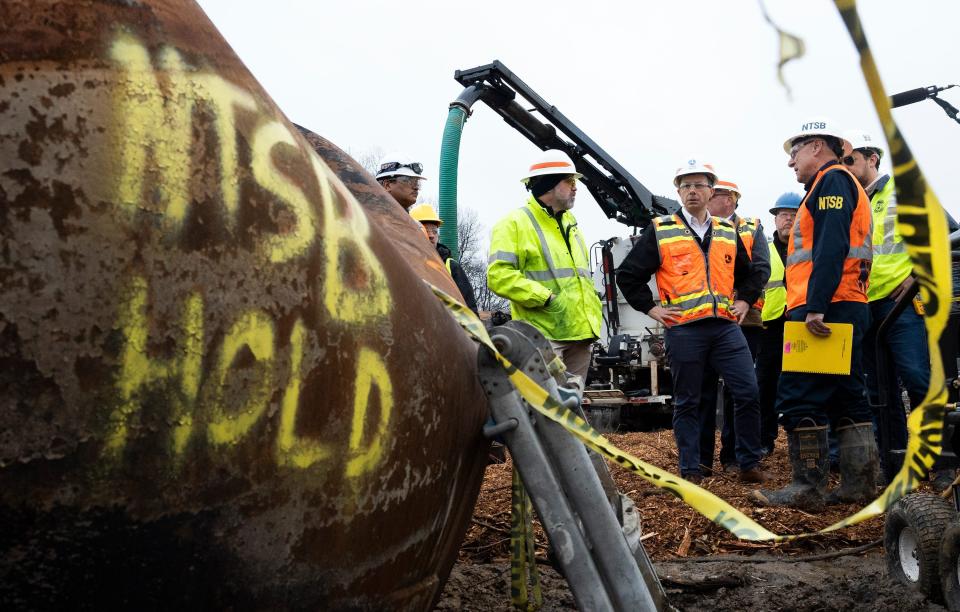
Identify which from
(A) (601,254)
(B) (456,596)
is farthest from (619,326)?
(B) (456,596)

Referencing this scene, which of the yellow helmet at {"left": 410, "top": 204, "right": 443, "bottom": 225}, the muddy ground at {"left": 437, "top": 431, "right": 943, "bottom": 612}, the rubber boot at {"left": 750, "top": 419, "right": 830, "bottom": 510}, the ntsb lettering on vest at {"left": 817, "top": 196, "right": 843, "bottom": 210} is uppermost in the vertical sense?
the yellow helmet at {"left": 410, "top": 204, "right": 443, "bottom": 225}

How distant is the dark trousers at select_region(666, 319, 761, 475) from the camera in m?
5.75

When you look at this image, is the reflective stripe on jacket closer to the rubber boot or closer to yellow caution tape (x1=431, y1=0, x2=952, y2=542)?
the rubber boot

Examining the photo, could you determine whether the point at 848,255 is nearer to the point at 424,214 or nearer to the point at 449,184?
the point at 424,214

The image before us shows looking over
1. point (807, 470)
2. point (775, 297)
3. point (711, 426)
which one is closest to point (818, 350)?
point (807, 470)

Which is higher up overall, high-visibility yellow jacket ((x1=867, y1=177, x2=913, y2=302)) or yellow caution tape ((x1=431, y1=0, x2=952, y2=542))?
high-visibility yellow jacket ((x1=867, y1=177, x2=913, y2=302))

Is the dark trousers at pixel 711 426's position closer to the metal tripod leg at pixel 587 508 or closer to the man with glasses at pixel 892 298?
the man with glasses at pixel 892 298

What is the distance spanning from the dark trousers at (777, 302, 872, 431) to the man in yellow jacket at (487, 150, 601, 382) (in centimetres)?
142

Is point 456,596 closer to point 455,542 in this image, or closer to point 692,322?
point 455,542

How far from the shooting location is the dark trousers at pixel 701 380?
5.75 metres

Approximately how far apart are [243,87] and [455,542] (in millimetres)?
1110

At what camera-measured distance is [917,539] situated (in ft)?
10.8

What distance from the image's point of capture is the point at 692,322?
5750 mm

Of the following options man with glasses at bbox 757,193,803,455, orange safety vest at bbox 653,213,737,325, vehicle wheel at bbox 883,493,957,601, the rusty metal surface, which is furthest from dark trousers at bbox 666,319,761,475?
the rusty metal surface
